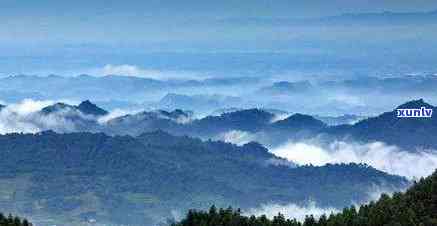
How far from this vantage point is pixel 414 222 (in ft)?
610

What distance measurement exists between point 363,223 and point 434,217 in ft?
53.2

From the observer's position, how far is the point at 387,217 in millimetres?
196250

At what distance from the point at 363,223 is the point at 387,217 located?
5.43 metres

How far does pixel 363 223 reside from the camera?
19950cm

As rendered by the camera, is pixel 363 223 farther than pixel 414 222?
Yes

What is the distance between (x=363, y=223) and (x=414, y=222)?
15418 mm

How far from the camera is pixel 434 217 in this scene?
617ft

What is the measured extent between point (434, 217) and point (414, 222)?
4611 millimetres

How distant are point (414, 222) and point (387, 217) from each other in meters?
10.7
